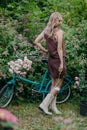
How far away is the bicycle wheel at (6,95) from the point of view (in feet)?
20.5

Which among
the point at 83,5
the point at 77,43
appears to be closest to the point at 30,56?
the point at 77,43

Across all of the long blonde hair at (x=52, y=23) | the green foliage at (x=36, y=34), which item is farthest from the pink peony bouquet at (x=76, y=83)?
the long blonde hair at (x=52, y=23)

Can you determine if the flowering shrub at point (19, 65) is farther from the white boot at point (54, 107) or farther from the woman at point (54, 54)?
the white boot at point (54, 107)

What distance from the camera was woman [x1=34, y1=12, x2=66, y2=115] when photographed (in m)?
5.66

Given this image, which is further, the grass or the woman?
the woman

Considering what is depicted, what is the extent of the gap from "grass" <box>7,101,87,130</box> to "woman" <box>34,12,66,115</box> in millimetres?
171

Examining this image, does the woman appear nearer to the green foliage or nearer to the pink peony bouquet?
the pink peony bouquet

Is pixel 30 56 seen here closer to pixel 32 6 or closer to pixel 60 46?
pixel 60 46

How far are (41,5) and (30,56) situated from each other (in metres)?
3.56

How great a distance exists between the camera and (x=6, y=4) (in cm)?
947

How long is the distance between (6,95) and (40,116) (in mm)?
774

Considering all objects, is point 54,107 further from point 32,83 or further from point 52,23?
point 52,23

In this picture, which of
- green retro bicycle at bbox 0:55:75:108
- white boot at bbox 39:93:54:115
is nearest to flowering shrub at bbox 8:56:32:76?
green retro bicycle at bbox 0:55:75:108

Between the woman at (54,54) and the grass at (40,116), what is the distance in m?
0.17
